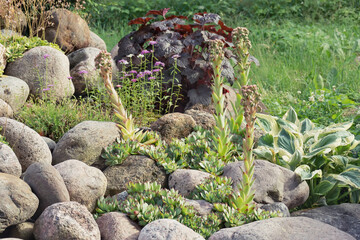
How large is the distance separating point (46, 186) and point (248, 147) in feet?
5.26

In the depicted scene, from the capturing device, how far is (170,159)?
4551 mm

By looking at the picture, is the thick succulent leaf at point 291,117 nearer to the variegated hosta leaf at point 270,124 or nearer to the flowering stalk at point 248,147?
the variegated hosta leaf at point 270,124

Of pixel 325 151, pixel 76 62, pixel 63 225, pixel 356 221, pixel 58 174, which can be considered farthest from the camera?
pixel 76 62

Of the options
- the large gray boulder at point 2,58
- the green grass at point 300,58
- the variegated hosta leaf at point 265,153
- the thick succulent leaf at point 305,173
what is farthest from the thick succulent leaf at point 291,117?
the large gray boulder at point 2,58

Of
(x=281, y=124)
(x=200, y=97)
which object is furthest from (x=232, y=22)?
(x=281, y=124)

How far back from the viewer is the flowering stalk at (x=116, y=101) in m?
4.37

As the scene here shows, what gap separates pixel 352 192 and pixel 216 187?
1462 mm

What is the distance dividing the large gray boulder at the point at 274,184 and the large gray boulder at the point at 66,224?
56.4 inches

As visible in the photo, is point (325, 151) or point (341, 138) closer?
point (325, 151)

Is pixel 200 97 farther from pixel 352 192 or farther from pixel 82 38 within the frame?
pixel 82 38

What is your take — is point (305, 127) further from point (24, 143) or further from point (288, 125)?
point (24, 143)

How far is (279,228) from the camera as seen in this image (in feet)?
11.0

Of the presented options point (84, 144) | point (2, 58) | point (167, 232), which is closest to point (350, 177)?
point (167, 232)

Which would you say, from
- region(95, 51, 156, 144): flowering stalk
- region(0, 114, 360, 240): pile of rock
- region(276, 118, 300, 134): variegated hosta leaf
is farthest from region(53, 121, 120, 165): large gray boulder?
region(276, 118, 300, 134): variegated hosta leaf
